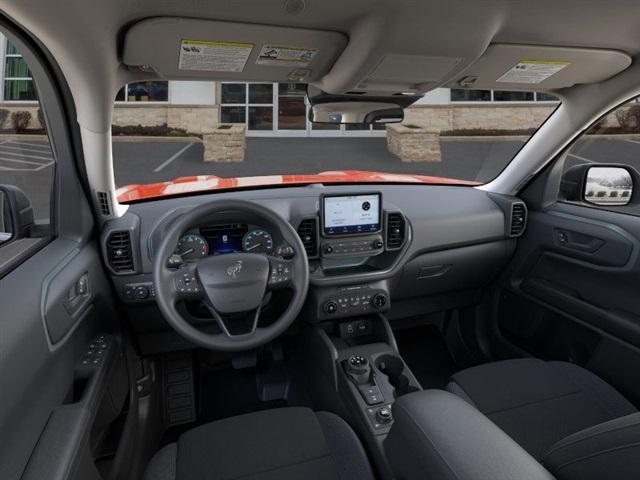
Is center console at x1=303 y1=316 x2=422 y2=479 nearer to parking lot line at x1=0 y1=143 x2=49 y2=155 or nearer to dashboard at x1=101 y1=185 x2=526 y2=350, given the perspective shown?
dashboard at x1=101 y1=185 x2=526 y2=350

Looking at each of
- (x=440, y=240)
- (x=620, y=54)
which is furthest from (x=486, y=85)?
(x=440, y=240)

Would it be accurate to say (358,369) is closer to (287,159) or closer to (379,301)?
(379,301)

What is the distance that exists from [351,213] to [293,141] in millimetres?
3126

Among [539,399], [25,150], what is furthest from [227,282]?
[539,399]

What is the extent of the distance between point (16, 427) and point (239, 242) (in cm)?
114


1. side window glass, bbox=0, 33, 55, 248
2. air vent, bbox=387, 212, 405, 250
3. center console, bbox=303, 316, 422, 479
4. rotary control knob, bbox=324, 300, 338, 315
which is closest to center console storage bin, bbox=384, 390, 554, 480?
center console, bbox=303, 316, 422, 479

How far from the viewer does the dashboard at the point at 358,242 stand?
→ 213 centimetres

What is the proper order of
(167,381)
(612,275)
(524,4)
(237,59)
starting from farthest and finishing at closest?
(167,381) < (612,275) < (237,59) < (524,4)

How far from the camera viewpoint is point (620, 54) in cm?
201

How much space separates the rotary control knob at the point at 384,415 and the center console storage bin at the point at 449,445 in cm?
81

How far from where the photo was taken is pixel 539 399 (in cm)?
201

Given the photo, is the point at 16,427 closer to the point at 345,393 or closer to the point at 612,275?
the point at 345,393

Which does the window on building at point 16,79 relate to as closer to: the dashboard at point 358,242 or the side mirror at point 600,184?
the dashboard at point 358,242

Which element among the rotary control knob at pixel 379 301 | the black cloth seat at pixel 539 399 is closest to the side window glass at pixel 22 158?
the rotary control knob at pixel 379 301
